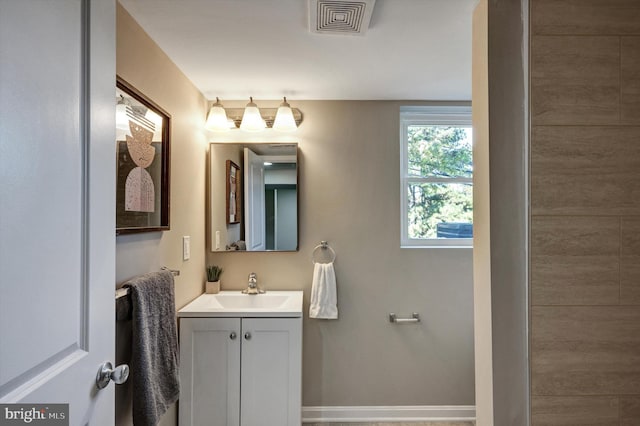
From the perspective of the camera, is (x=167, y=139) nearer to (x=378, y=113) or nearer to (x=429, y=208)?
(x=378, y=113)

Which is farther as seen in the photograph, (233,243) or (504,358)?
(233,243)

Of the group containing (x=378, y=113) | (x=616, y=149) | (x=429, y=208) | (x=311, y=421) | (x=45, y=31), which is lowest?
(x=311, y=421)

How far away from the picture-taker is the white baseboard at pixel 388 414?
2.55 metres

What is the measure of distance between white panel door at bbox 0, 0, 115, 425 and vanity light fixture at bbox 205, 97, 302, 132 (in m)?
1.44

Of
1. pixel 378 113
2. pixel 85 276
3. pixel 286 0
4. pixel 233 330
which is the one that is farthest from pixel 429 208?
pixel 85 276

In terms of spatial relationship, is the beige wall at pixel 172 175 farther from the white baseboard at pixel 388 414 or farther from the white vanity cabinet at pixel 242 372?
the white baseboard at pixel 388 414

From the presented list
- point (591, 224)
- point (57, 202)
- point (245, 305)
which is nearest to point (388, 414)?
point (245, 305)

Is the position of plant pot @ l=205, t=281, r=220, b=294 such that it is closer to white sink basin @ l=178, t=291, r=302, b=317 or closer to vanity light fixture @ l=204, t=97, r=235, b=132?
white sink basin @ l=178, t=291, r=302, b=317

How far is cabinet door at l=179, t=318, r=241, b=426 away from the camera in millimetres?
2074

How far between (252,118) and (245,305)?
1206 millimetres

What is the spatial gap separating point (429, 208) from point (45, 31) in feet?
7.87

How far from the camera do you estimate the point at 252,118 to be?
2443 millimetres

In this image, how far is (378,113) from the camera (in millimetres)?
2600

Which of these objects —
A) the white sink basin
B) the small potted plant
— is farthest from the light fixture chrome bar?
the white sink basin
